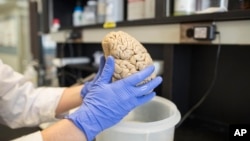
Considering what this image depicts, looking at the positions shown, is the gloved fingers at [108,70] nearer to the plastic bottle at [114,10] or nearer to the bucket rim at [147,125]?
the bucket rim at [147,125]

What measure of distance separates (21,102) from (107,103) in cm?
46

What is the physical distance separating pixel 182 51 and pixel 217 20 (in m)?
0.25

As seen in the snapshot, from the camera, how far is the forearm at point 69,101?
2.81 feet

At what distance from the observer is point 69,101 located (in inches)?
33.8

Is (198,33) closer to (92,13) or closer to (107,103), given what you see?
(107,103)

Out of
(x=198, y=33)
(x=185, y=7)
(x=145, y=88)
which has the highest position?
(x=185, y=7)

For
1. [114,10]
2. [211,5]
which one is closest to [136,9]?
[114,10]

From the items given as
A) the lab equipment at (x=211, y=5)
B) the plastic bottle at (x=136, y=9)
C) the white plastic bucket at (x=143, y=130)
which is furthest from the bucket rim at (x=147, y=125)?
the plastic bottle at (x=136, y=9)

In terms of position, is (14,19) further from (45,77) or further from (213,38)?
(213,38)

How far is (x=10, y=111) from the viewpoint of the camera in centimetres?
81

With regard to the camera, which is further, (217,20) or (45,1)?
(45,1)

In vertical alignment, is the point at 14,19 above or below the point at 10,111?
above

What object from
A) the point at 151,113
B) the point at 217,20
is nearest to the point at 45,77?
the point at 151,113

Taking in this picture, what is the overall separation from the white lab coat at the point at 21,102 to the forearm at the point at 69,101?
0.07ft
